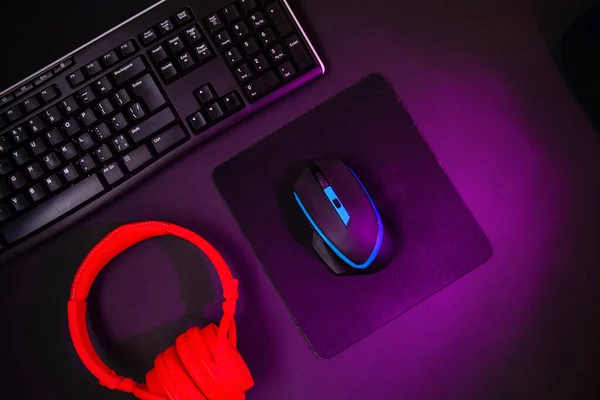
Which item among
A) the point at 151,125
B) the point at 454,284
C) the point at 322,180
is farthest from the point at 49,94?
the point at 454,284

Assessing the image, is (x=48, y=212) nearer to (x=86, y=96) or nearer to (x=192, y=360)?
(x=86, y=96)

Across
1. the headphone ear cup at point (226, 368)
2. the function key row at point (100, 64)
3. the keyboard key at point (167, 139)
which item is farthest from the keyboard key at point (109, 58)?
the headphone ear cup at point (226, 368)

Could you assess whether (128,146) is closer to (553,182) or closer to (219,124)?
(219,124)

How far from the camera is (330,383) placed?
60cm

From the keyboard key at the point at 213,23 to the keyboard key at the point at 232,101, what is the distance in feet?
0.26

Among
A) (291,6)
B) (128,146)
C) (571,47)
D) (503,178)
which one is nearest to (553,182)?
(503,178)

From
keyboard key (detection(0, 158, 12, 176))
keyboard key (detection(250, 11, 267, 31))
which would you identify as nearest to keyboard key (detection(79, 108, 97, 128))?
Result: keyboard key (detection(0, 158, 12, 176))

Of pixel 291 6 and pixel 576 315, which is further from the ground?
pixel 291 6

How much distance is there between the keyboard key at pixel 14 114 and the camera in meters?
0.60

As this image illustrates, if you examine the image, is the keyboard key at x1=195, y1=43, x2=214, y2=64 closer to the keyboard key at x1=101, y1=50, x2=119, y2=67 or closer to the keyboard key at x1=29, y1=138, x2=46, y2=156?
the keyboard key at x1=101, y1=50, x2=119, y2=67

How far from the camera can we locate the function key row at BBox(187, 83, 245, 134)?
1.97 ft

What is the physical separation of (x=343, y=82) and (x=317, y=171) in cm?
13

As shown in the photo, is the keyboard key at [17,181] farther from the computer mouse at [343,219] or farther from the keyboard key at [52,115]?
the computer mouse at [343,219]

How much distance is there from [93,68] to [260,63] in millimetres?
197
